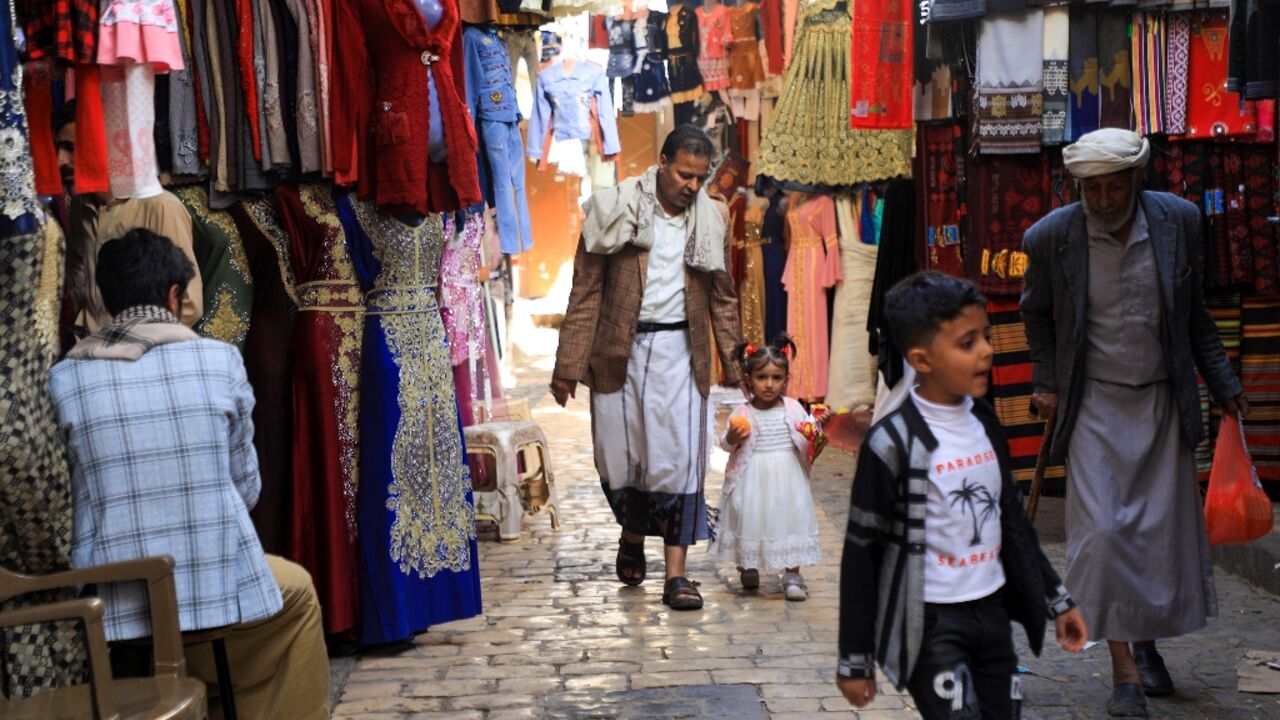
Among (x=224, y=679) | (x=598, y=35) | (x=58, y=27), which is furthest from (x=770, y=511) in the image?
(x=598, y=35)

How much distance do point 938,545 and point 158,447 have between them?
1.96 meters

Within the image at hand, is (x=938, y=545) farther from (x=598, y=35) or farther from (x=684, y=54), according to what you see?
(x=598, y=35)

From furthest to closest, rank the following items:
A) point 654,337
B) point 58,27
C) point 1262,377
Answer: point 1262,377 → point 654,337 → point 58,27

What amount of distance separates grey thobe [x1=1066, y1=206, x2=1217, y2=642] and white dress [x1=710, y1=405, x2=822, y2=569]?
189cm

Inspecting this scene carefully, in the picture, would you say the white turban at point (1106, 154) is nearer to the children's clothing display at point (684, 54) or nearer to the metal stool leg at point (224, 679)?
the metal stool leg at point (224, 679)

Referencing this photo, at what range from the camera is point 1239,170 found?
7.77 metres

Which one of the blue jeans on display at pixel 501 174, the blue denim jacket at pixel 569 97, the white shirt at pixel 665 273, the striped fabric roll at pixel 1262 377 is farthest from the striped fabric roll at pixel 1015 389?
the blue denim jacket at pixel 569 97

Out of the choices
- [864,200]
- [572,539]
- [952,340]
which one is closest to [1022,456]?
[572,539]

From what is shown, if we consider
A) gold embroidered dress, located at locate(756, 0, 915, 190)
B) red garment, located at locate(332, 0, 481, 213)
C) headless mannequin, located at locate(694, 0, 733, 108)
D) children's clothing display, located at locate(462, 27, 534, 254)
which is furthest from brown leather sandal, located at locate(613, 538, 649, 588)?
headless mannequin, located at locate(694, 0, 733, 108)

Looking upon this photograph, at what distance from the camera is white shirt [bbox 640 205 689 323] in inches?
275

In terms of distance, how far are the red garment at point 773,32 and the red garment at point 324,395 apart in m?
7.35

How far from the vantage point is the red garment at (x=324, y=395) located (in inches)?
233

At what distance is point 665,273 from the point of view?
6.99 meters

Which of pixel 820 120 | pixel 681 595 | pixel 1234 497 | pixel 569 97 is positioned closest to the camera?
pixel 1234 497
